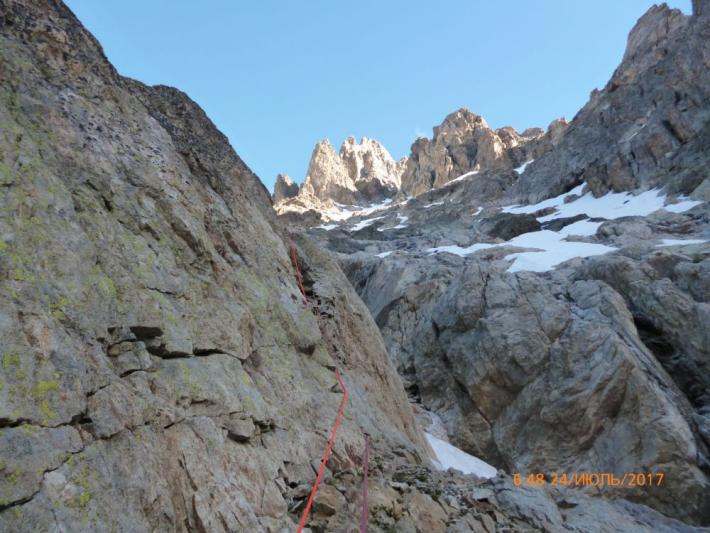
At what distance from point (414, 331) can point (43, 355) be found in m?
26.5

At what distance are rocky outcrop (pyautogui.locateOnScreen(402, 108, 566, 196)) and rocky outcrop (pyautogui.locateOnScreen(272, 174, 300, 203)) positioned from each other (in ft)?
164

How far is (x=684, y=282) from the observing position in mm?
25922

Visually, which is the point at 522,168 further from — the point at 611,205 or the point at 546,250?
the point at 546,250

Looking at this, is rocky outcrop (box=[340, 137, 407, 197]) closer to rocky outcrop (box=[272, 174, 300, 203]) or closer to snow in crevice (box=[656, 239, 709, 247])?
rocky outcrop (box=[272, 174, 300, 203])

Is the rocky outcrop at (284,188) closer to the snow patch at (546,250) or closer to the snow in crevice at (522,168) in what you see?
the snow in crevice at (522,168)

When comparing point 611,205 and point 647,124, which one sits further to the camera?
point 647,124

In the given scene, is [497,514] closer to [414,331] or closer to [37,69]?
[37,69]

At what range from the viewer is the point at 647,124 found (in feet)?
254

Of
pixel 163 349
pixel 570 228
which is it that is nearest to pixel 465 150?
pixel 570 228

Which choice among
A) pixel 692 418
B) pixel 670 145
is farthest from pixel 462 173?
pixel 692 418

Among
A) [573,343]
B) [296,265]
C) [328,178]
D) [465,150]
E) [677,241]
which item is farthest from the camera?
[328,178]
